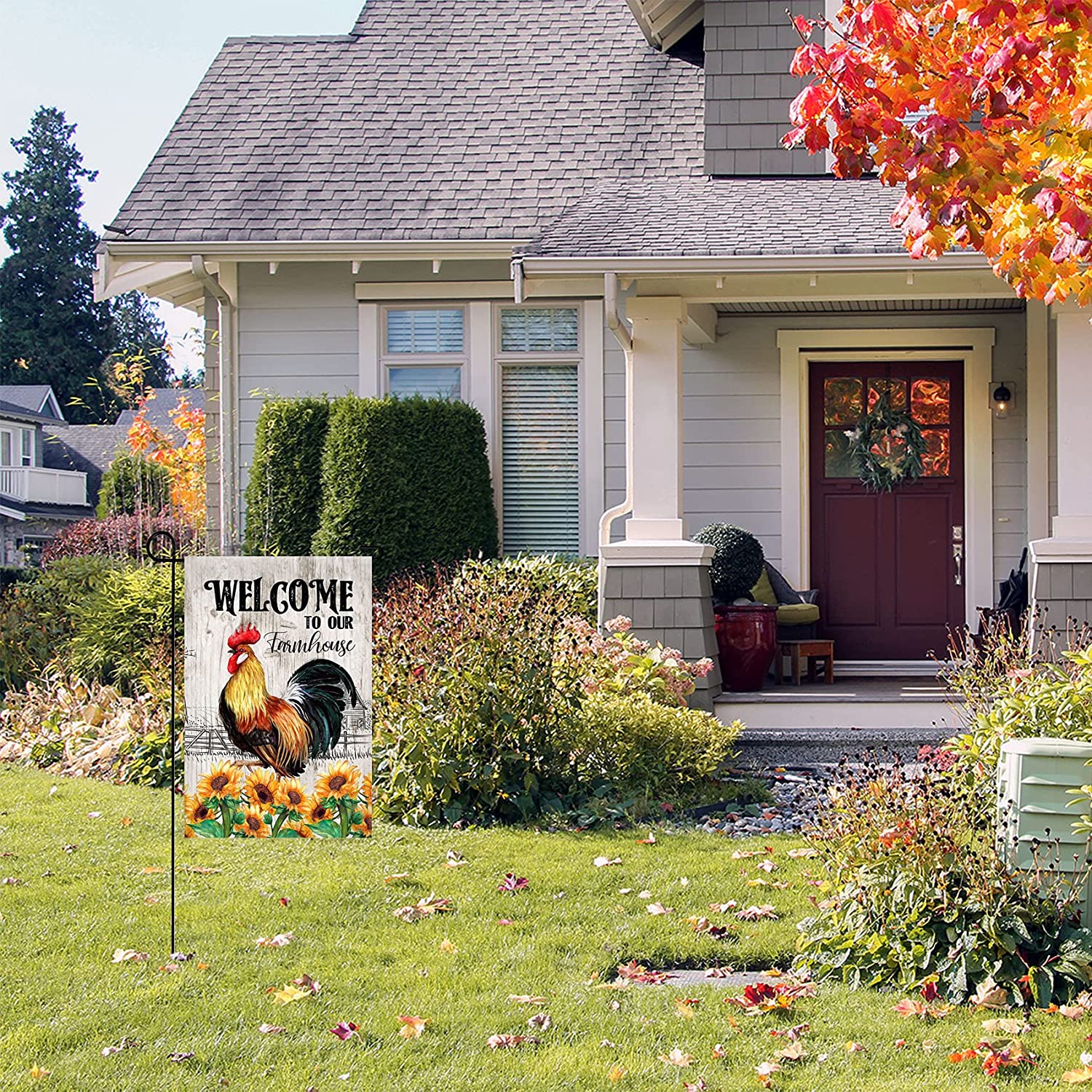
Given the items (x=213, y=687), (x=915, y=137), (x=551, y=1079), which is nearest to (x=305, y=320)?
(x=213, y=687)

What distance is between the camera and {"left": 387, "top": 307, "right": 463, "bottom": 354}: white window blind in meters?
11.1

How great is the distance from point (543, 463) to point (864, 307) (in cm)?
267

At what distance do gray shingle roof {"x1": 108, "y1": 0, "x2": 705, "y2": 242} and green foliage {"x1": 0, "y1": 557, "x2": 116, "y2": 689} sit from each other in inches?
119

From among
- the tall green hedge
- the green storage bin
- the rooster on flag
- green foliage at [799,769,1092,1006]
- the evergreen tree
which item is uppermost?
the evergreen tree

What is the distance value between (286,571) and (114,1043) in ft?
6.07

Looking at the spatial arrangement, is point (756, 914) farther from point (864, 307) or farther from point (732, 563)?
point (864, 307)

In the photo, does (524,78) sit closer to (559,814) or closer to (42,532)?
(559,814)

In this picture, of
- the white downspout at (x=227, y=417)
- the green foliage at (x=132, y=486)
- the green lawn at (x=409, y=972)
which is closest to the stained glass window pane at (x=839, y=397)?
the white downspout at (x=227, y=417)

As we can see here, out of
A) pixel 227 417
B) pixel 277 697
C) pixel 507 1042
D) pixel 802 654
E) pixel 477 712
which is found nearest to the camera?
pixel 507 1042

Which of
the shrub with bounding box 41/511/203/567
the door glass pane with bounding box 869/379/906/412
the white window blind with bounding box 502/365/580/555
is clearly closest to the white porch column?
the white window blind with bounding box 502/365/580/555

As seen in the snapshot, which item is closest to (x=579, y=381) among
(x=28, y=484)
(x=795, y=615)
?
(x=795, y=615)

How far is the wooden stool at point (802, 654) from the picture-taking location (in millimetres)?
9992

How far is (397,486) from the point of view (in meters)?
10.1

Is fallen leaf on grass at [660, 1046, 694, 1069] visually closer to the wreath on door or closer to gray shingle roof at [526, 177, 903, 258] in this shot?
gray shingle roof at [526, 177, 903, 258]
